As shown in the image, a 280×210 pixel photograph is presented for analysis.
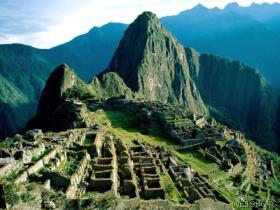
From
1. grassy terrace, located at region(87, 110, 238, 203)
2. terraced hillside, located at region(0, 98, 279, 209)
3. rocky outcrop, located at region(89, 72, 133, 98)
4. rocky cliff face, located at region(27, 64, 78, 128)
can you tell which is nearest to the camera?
terraced hillside, located at region(0, 98, 279, 209)

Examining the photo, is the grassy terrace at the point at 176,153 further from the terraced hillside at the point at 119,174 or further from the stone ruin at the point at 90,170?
the stone ruin at the point at 90,170

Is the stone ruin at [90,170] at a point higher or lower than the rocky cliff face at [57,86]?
higher

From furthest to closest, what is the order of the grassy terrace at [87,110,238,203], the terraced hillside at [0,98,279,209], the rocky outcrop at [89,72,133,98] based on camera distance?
the rocky outcrop at [89,72,133,98] < the grassy terrace at [87,110,238,203] < the terraced hillside at [0,98,279,209]

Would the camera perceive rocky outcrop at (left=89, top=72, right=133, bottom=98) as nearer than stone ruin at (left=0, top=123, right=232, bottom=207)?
No

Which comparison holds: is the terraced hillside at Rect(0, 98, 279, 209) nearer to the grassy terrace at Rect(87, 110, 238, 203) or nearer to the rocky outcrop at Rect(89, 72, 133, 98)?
the grassy terrace at Rect(87, 110, 238, 203)

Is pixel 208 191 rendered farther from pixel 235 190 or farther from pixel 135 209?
pixel 135 209

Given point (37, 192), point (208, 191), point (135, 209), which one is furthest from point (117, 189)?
point (208, 191)

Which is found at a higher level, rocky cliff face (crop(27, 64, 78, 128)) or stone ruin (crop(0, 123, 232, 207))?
stone ruin (crop(0, 123, 232, 207))

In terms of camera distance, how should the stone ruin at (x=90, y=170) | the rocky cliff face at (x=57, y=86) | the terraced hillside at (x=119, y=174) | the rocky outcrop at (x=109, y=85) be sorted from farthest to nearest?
the rocky outcrop at (x=109, y=85) → the rocky cliff face at (x=57, y=86) → the stone ruin at (x=90, y=170) → the terraced hillside at (x=119, y=174)

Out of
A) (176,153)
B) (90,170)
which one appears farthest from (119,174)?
(176,153)

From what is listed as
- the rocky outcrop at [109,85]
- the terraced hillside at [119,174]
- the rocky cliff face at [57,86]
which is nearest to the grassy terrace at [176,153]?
the terraced hillside at [119,174]

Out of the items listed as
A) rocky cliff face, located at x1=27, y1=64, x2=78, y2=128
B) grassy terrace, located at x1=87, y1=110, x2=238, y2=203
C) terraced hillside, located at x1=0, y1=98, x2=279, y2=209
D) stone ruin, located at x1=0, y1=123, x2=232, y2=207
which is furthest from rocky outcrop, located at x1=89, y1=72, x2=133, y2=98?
stone ruin, located at x1=0, y1=123, x2=232, y2=207
